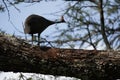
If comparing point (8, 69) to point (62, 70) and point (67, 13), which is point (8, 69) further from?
point (67, 13)

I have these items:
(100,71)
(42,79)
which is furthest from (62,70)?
(42,79)

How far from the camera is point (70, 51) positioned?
3219 millimetres

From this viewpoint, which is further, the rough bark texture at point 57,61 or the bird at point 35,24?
the bird at point 35,24

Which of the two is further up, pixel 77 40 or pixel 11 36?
pixel 11 36

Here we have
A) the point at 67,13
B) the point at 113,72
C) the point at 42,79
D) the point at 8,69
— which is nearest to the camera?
the point at 8,69

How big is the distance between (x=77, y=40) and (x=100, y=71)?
4691 millimetres

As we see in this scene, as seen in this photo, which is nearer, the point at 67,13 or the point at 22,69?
the point at 22,69

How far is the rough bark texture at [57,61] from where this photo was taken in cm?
291

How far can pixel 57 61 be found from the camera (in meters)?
3.04

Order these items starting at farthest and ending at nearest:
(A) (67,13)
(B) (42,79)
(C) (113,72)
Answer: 1. (A) (67,13)
2. (B) (42,79)
3. (C) (113,72)

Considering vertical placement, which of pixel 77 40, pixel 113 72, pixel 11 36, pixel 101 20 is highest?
pixel 11 36

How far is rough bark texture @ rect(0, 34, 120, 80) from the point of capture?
9.54 feet

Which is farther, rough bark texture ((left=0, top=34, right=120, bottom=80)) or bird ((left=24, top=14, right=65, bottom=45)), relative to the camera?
bird ((left=24, top=14, right=65, bottom=45))

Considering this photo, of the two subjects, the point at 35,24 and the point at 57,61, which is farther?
the point at 35,24
